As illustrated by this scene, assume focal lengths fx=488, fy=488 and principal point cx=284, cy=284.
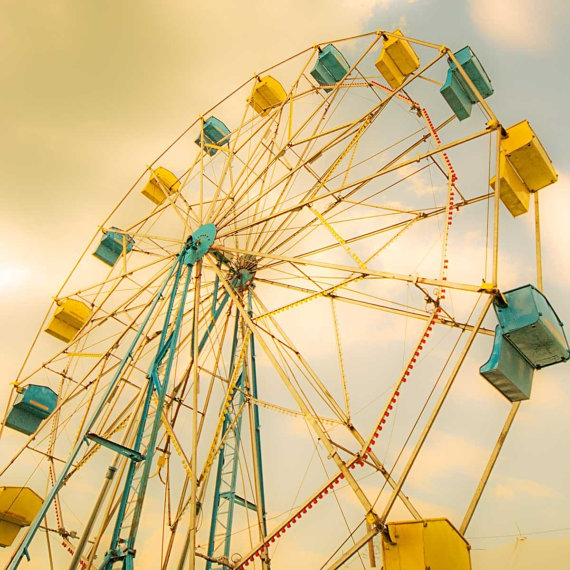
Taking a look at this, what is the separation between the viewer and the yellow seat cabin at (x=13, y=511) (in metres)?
11.9

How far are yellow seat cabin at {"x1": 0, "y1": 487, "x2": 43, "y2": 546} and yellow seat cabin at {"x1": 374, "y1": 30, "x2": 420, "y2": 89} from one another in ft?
45.1

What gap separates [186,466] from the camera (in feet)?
26.4

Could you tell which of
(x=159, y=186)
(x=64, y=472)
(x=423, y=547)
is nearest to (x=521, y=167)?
(x=423, y=547)

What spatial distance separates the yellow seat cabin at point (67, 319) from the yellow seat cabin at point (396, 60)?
10.3 meters

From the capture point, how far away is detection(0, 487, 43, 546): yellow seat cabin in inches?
468

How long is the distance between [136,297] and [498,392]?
8.33 metres

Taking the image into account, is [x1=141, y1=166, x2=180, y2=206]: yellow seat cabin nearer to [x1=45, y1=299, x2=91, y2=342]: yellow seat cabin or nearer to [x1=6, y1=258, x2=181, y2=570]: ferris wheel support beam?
[x1=45, y1=299, x2=91, y2=342]: yellow seat cabin

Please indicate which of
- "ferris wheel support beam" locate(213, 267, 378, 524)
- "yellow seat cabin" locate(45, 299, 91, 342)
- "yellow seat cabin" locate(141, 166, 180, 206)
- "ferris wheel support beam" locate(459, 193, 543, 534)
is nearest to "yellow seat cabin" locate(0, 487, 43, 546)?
"yellow seat cabin" locate(45, 299, 91, 342)

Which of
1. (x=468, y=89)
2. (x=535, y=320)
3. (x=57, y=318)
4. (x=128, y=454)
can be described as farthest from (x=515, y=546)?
(x=57, y=318)

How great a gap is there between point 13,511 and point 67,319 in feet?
16.2

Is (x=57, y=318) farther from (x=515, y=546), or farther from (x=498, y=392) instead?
(x=515, y=546)

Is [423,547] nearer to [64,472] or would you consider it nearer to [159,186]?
[64,472]

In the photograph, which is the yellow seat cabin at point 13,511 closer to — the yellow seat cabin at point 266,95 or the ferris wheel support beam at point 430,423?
the ferris wheel support beam at point 430,423

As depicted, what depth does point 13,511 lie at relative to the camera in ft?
39.2
